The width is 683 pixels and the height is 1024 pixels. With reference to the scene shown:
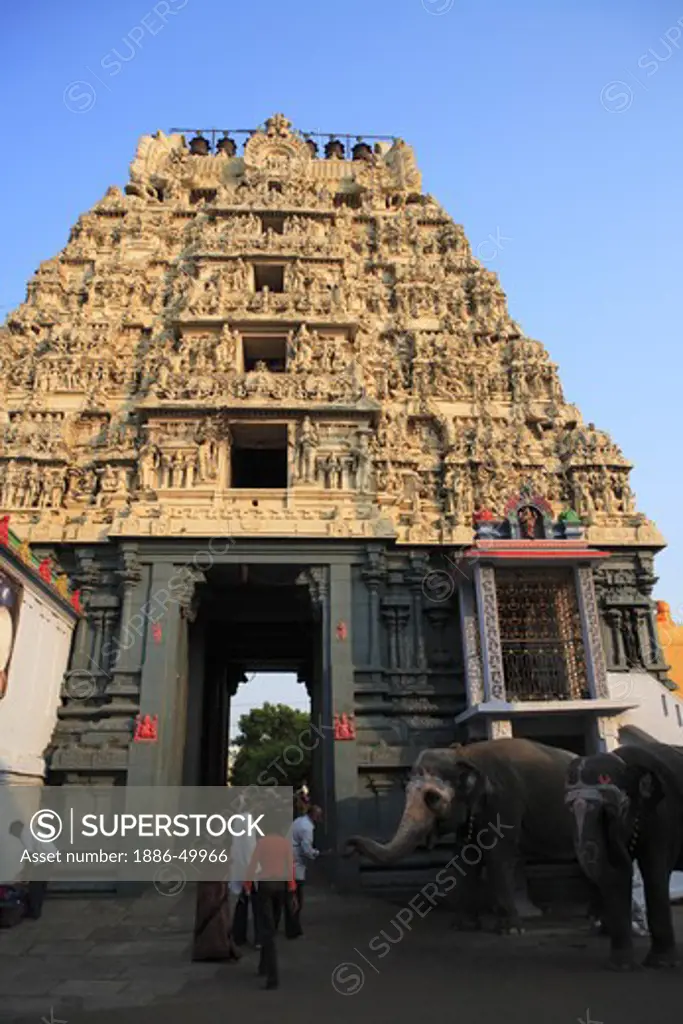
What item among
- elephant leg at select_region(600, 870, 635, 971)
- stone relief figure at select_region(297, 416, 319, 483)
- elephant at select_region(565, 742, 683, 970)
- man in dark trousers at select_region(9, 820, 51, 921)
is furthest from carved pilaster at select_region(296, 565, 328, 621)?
elephant leg at select_region(600, 870, 635, 971)

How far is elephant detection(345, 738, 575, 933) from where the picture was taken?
8.75 metres

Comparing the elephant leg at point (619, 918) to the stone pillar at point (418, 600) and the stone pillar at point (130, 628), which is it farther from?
the stone pillar at point (130, 628)

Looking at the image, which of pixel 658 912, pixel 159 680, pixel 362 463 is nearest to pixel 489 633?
pixel 362 463

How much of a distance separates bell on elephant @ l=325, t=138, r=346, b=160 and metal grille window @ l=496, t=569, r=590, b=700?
21.1m

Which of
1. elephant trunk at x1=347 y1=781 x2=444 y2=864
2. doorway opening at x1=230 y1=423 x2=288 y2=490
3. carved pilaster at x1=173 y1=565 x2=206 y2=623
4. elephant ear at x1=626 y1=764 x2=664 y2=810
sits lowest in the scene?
elephant trunk at x1=347 y1=781 x2=444 y2=864

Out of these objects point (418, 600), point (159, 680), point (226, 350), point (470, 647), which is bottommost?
point (159, 680)

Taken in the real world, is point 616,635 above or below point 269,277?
below

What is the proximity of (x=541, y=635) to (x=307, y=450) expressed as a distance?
667 cm

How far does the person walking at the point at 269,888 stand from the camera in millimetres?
6418

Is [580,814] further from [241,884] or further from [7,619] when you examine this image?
[7,619]

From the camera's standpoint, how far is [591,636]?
13.0 m

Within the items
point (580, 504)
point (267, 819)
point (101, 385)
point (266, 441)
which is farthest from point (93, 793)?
point (580, 504)

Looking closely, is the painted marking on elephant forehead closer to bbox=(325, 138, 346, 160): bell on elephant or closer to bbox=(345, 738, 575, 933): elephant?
bbox=(345, 738, 575, 933): elephant

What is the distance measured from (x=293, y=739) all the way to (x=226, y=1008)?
4693 cm
